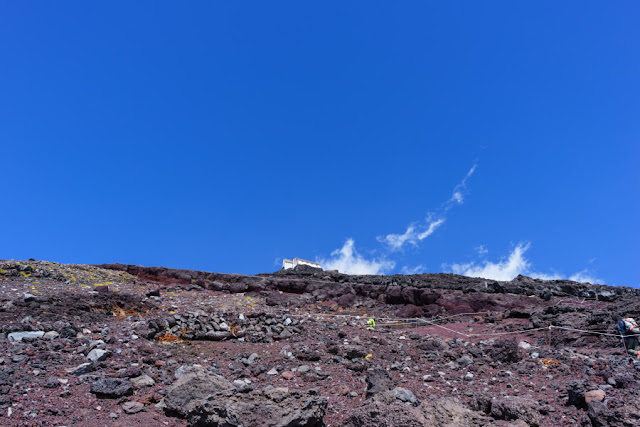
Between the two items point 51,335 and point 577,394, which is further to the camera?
point 51,335

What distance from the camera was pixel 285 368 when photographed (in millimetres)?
7055

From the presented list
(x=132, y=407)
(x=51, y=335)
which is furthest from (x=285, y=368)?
(x=51, y=335)

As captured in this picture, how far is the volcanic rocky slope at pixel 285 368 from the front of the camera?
4949 mm

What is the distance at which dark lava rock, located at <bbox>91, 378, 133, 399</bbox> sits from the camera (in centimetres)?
560

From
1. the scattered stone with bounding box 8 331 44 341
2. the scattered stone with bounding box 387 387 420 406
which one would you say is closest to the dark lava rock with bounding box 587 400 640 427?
the scattered stone with bounding box 387 387 420 406

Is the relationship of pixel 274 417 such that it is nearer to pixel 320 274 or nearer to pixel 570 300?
pixel 570 300

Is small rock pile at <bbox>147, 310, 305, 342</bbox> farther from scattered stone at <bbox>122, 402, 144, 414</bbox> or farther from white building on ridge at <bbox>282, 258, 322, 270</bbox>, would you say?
white building on ridge at <bbox>282, 258, 322, 270</bbox>

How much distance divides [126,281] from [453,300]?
12.9 meters

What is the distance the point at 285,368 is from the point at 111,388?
2573mm

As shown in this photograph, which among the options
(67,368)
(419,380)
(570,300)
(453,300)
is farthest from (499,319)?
(67,368)

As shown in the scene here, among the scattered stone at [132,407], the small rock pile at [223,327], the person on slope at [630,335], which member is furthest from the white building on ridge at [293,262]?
the scattered stone at [132,407]

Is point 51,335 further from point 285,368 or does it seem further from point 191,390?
point 285,368

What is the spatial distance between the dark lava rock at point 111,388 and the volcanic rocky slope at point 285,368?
2cm

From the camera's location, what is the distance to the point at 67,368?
6266mm
